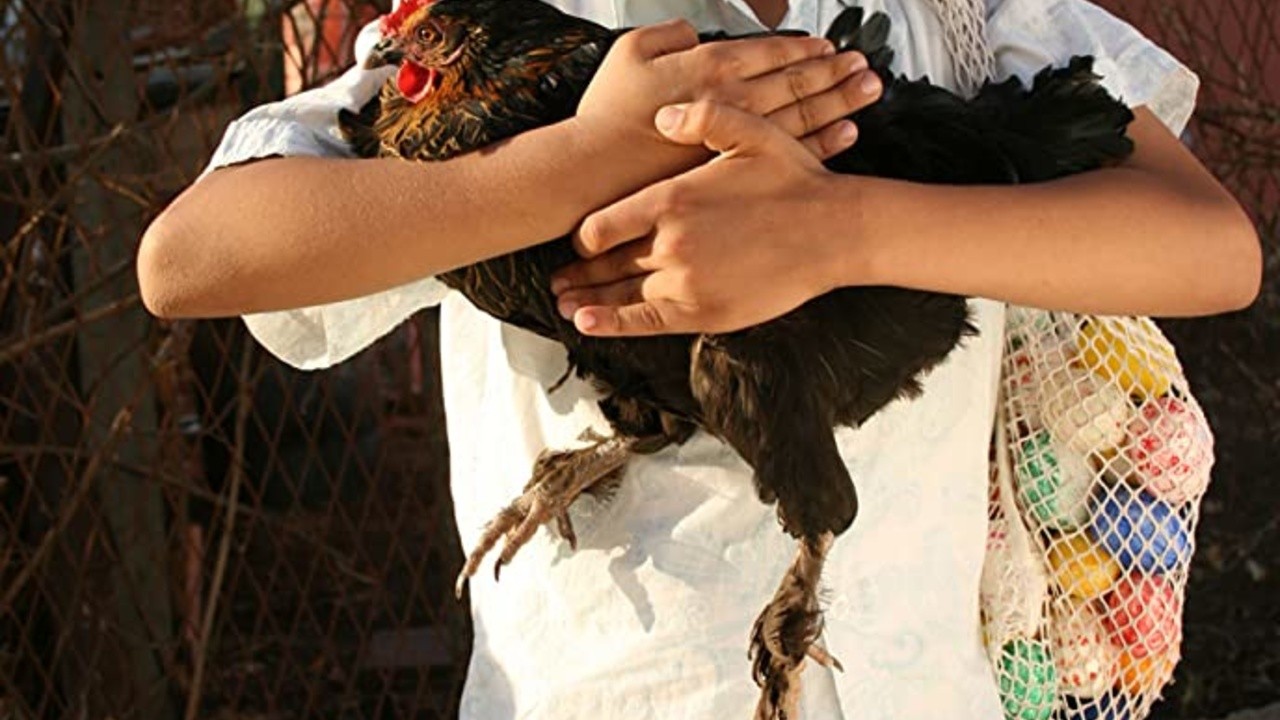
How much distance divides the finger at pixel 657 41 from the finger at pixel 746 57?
0.02m

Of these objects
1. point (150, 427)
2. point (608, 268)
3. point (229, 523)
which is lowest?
point (229, 523)

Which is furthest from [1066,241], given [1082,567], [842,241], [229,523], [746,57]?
[229,523]

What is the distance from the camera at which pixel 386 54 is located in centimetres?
155

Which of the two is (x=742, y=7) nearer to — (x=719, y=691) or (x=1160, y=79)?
(x=1160, y=79)

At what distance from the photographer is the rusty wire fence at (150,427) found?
3.13 metres

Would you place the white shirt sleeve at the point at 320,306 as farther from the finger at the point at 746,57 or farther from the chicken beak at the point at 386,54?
the finger at the point at 746,57

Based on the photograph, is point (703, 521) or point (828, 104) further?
point (703, 521)

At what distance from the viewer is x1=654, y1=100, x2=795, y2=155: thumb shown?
126cm

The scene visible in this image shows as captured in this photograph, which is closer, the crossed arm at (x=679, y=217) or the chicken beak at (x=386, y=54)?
the crossed arm at (x=679, y=217)

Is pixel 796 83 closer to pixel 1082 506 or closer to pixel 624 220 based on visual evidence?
pixel 624 220

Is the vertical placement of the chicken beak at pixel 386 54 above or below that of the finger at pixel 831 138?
above

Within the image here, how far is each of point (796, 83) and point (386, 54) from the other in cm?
41

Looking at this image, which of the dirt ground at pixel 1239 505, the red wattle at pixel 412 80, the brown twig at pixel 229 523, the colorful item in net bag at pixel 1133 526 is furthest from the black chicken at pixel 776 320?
the dirt ground at pixel 1239 505

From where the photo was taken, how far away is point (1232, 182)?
431cm
